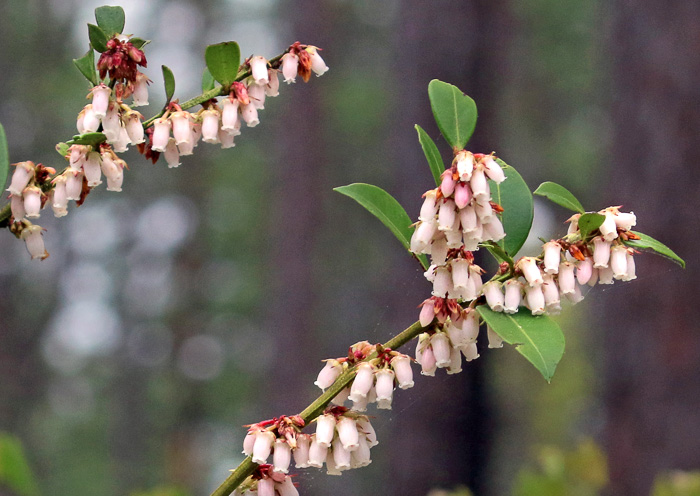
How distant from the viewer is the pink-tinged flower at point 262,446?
3.13 feet

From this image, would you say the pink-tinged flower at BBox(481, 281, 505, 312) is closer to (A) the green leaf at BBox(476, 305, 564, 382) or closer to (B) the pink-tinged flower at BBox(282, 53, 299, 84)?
(A) the green leaf at BBox(476, 305, 564, 382)

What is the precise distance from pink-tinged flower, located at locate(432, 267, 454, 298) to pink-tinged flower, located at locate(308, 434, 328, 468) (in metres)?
0.24

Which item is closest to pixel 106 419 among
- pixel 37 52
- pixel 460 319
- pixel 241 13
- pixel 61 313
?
pixel 61 313

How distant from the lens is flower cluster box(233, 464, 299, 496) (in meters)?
0.99

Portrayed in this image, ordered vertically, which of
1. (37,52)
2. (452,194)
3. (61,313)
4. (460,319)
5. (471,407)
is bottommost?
(460,319)

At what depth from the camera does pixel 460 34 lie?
21.4ft

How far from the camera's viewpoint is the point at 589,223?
0.97 metres

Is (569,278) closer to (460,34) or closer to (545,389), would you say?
(460,34)

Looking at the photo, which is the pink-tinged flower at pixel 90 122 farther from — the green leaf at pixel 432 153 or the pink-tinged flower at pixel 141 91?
the green leaf at pixel 432 153

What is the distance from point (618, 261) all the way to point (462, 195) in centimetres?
23


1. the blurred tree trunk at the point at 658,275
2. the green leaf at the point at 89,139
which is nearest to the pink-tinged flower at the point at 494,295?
the green leaf at the point at 89,139

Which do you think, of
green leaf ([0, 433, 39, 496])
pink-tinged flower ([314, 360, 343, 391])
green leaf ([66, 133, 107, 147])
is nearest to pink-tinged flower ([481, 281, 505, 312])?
pink-tinged flower ([314, 360, 343, 391])

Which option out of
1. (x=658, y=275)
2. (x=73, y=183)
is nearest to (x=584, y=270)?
(x=73, y=183)

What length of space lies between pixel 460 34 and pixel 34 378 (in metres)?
14.6
